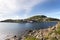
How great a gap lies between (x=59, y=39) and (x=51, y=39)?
4.40ft

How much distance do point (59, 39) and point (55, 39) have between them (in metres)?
0.70

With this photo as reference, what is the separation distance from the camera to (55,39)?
66.7 feet

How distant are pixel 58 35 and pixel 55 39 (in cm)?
195

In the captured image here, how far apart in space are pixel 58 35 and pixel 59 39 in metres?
1.68

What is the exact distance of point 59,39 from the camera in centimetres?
2042

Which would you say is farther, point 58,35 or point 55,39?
point 58,35

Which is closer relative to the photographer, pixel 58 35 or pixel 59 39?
pixel 59 39

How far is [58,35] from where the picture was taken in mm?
22016

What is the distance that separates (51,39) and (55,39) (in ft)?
2.44

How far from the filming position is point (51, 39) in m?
20.8
